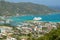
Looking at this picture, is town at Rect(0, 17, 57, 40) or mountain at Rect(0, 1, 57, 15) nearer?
town at Rect(0, 17, 57, 40)

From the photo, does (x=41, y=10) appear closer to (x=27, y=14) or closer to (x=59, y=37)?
(x=27, y=14)

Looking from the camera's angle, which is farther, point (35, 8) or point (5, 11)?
point (35, 8)

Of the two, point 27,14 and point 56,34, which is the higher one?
point 56,34

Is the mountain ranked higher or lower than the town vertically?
lower

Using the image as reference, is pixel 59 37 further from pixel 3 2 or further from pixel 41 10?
pixel 41 10

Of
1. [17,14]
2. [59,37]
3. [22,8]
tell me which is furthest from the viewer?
[22,8]

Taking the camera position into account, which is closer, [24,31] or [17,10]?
[24,31]

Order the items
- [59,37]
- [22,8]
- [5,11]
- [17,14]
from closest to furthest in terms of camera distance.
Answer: [59,37]
[5,11]
[17,14]
[22,8]

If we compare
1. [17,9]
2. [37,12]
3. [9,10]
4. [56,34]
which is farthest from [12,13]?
[56,34]

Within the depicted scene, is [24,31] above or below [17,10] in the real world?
above

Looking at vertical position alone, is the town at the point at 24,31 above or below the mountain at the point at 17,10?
above

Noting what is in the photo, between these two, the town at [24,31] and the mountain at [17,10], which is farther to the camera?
the mountain at [17,10]
